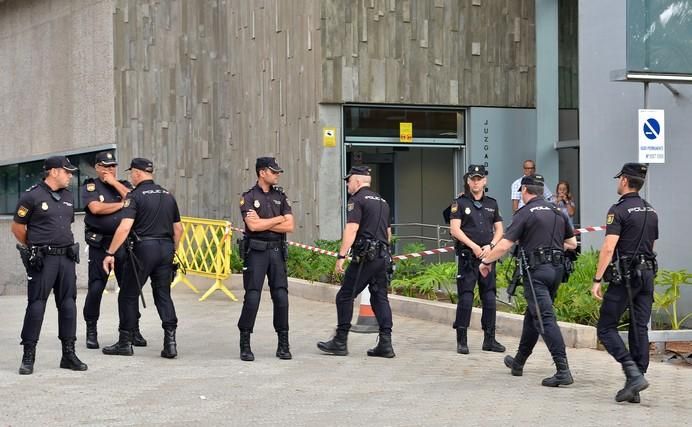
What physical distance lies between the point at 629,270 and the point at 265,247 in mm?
3625

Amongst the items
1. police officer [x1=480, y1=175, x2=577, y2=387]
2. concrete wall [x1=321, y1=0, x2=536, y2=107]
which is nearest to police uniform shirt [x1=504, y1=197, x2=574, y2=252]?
police officer [x1=480, y1=175, x2=577, y2=387]

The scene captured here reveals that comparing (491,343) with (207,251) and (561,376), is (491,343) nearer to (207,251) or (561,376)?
(561,376)

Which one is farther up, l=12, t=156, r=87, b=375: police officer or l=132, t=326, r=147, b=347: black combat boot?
l=12, t=156, r=87, b=375: police officer

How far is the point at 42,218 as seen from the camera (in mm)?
10203

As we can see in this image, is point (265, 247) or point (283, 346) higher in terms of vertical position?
point (265, 247)

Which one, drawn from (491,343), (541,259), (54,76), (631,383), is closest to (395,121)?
(54,76)

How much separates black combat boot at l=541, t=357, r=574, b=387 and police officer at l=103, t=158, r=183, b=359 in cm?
378

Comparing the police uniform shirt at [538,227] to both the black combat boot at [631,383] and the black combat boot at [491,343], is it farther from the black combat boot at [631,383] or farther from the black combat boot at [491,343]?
the black combat boot at [491,343]

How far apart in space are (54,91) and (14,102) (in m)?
2.27

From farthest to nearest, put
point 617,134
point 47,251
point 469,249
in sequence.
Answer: point 617,134 → point 469,249 → point 47,251

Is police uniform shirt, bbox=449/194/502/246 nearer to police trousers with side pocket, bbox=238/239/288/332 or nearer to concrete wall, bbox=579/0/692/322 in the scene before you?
police trousers with side pocket, bbox=238/239/288/332

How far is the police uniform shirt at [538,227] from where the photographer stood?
32.3ft

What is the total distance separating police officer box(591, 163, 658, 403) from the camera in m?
9.17

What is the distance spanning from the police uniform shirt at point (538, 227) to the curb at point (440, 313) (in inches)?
89.6
